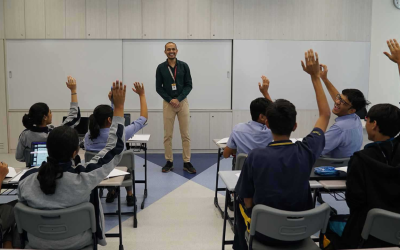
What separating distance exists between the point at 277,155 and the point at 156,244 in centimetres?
169

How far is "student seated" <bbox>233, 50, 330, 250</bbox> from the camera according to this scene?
1864 mm

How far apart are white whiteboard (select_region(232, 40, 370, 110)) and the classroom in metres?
0.02

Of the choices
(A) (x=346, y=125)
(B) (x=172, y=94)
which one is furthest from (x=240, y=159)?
→ (B) (x=172, y=94)

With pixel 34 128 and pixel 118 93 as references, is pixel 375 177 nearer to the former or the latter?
pixel 118 93

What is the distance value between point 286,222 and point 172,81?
12.9 feet

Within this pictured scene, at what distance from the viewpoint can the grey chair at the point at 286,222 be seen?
71.8 inches

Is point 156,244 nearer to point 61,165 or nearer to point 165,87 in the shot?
point 61,165

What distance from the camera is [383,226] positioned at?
6.26ft

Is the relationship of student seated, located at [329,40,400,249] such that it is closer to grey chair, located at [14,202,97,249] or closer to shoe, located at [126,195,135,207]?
grey chair, located at [14,202,97,249]

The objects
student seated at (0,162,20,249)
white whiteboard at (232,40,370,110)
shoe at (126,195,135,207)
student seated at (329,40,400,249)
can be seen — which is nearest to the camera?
student seated at (329,40,400,249)

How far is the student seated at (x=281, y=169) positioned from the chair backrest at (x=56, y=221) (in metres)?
0.83

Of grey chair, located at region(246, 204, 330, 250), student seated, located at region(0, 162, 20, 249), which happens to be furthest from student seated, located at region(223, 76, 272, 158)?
student seated, located at region(0, 162, 20, 249)

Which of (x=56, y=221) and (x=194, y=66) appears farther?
(x=194, y=66)

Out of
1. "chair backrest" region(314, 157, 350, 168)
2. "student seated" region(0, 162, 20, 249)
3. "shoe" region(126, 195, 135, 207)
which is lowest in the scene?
"shoe" region(126, 195, 135, 207)
